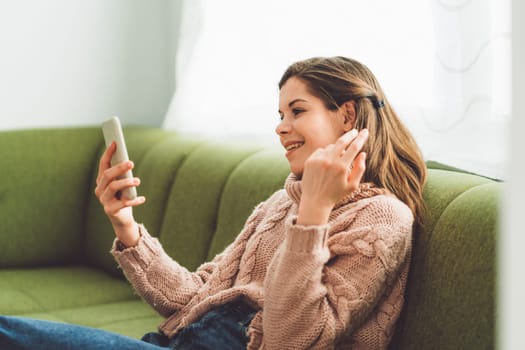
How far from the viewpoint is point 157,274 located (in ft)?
5.04

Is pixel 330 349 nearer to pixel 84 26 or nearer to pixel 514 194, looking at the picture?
pixel 514 194

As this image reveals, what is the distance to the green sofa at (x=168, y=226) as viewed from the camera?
1.17 metres

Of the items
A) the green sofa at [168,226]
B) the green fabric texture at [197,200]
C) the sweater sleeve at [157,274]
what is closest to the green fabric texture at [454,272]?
the green sofa at [168,226]

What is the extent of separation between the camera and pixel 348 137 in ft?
3.81

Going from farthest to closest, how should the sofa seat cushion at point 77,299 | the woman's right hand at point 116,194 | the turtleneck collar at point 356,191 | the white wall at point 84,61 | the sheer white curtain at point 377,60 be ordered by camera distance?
the white wall at point 84,61
the sofa seat cushion at point 77,299
the sheer white curtain at point 377,60
the woman's right hand at point 116,194
the turtleneck collar at point 356,191

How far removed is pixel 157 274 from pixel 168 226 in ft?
2.36

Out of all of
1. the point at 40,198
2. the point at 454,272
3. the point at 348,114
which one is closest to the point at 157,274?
the point at 348,114

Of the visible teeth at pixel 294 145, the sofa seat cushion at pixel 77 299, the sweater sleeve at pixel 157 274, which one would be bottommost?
the sofa seat cushion at pixel 77 299

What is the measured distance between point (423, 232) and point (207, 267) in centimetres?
54

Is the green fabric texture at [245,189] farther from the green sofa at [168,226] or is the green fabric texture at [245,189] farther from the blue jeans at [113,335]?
the blue jeans at [113,335]

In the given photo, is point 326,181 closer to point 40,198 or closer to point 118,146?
point 118,146

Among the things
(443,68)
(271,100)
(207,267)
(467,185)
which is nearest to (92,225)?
(271,100)

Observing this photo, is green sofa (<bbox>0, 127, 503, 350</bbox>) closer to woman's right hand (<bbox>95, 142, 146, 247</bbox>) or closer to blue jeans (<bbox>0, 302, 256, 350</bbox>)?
blue jeans (<bbox>0, 302, 256, 350</bbox>)

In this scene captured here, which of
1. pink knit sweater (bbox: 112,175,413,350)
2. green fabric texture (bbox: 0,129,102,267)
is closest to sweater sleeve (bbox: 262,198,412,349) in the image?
pink knit sweater (bbox: 112,175,413,350)
